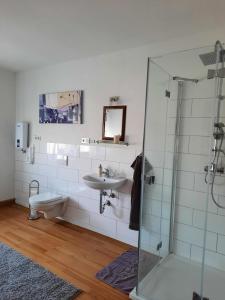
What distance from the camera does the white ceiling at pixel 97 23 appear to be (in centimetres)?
188

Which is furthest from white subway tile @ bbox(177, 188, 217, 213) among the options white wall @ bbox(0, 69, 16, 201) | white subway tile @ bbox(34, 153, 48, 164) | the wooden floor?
white wall @ bbox(0, 69, 16, 201)

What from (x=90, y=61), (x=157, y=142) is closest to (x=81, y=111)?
(x=90, y=61)

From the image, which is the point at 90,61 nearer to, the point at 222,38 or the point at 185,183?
the point at 222,38

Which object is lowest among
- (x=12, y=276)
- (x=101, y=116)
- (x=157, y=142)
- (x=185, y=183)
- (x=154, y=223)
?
(x=12, y=276)

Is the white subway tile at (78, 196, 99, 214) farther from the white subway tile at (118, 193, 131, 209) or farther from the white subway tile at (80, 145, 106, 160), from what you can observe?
the white subway tile at (80, 145, 106, 160)

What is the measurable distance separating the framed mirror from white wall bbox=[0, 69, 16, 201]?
2075 millimetres

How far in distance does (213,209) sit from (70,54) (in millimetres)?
2590

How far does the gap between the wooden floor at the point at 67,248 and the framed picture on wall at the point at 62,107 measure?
1576 mm

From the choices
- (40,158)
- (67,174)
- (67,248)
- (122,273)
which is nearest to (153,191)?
(122,273)

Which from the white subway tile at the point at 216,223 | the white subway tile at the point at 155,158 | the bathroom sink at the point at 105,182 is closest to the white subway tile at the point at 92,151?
the bathroom sink at the point at 105,182

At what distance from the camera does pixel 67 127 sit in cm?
347

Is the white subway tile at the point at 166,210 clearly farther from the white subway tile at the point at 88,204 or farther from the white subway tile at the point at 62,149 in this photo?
the white subway tile at the point at 62,149

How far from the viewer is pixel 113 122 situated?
2.98 metres

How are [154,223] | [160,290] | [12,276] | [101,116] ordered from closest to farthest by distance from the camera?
[160,290] → [12,276] → [154,223] → [101,116]
